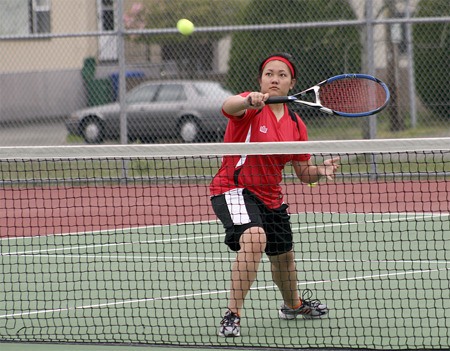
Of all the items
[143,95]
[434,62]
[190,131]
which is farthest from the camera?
[143,95]

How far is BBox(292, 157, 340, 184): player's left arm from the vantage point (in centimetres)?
537

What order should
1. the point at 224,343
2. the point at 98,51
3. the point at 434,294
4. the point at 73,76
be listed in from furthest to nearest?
the point at 73,76
the point at 98,51
the point at 434,294
the point at 224,343

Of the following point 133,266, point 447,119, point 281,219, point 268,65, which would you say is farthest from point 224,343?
point 447,119

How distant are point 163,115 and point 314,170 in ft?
25.8

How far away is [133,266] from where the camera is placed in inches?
289

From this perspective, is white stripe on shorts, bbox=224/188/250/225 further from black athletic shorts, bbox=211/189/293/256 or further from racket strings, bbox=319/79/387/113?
racket strings, bbox=319/79/387/113

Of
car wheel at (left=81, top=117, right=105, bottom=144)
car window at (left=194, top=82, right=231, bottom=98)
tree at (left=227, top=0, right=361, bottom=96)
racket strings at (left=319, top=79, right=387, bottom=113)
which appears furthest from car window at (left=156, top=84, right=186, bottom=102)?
racket strings at (left=319, top=79, right=387, bottom=113)

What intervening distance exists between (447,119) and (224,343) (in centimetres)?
759

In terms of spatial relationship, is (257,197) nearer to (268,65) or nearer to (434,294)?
(268,65)

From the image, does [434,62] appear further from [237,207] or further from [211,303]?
[237,207]

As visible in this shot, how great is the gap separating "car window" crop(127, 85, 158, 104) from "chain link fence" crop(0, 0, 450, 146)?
0.02 m

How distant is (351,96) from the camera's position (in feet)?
19.8

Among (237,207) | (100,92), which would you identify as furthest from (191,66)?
(237,207)

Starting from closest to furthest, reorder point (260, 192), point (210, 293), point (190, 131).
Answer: point (260, 192) → point (210, 293) → point (190, 131)
